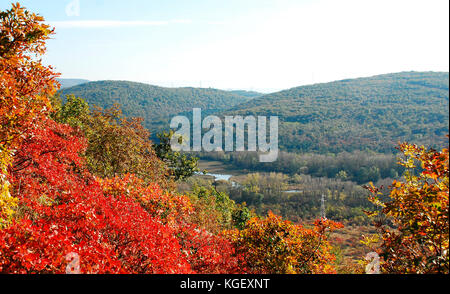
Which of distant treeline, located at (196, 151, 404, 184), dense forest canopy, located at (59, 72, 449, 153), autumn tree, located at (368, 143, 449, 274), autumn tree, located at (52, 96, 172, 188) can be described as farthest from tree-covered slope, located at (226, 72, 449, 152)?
autumn tree, located at (368, 143, 449, 274)

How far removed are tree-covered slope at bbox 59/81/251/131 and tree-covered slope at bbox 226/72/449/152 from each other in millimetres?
36058

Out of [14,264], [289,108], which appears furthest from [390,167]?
[14,264]

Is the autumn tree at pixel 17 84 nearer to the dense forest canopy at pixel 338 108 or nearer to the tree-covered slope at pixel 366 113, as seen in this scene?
the dense forest canopy at pixel 338 108

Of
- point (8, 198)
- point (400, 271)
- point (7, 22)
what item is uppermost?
point (7, 22)

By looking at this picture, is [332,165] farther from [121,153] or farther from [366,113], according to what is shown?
[121,153]

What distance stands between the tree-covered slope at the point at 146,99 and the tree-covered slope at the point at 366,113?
3606 cm

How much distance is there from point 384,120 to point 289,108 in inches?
1785

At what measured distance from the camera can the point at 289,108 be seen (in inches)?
5960

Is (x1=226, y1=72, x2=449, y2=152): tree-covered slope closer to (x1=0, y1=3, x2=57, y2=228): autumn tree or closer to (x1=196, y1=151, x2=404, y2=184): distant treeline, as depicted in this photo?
(x1=196, y1=151, x2=404, y2=184): distant treeline

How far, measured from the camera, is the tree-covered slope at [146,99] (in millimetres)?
137625

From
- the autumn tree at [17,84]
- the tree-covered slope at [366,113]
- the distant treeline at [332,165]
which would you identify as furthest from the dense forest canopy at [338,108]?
the autumn tree at [17,84]
